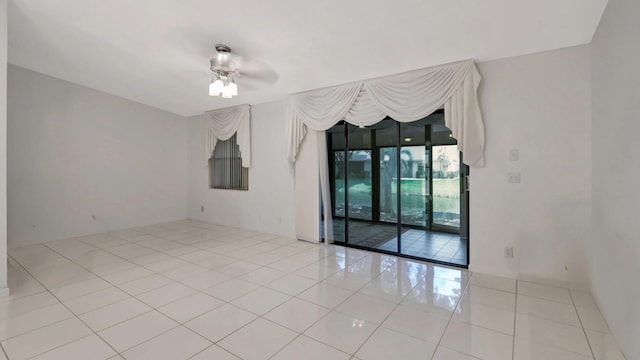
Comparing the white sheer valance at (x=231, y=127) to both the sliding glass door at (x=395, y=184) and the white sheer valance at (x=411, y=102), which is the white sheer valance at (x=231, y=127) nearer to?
the white sheer valance at (x=411, y=102)

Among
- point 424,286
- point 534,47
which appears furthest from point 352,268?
point 534,47

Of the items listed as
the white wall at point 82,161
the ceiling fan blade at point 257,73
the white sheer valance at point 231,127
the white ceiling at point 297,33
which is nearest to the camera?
the white ceiling at point 297,33

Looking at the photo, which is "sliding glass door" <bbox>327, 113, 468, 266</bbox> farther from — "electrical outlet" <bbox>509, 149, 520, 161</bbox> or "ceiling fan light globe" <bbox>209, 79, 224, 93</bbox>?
"ceiling fan light globe" <bbox>209, 79, 224, 93</bbox>

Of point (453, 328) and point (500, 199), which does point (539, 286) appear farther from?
point (453, 328)

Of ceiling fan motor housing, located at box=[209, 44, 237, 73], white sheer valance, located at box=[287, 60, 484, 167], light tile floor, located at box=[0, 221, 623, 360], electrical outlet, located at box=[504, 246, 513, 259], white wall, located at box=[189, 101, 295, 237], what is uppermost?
ceiling fan motor housing, located at box=[209, 44, 237, 73]

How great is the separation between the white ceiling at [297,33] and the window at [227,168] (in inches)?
83.7

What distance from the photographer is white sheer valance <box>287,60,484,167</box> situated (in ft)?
10.9

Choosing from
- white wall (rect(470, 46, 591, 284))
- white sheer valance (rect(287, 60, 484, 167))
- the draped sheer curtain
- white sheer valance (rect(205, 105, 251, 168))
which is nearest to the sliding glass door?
the draped sheer curtain

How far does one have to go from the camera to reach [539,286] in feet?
10.00

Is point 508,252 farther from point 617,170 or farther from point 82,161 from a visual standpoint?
point 82,161

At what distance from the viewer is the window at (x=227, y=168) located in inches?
241

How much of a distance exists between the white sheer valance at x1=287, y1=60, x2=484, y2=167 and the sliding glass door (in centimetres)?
52

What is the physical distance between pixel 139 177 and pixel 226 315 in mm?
4965

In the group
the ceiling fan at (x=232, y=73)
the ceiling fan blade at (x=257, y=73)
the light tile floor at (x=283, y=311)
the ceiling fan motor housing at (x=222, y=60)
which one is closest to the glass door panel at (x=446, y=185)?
the light tile floor at (x=283, y=311)
